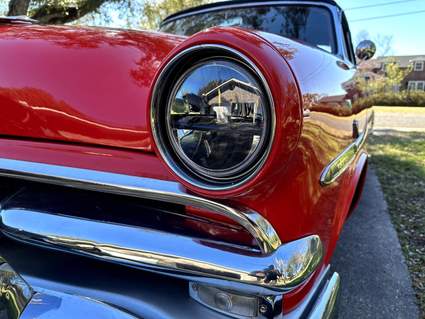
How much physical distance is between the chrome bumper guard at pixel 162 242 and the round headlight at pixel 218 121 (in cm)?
9

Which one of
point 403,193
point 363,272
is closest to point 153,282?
point 363,272

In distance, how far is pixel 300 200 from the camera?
1.09 metres

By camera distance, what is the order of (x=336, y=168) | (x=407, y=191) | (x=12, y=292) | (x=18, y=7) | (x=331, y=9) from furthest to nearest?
(x=18, y=7)
(x=407, y=191)
(x=331, y=9)
(x=336, y=168)
(x=12, y=292)

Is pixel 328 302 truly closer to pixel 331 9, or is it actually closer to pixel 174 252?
pixel 174 252

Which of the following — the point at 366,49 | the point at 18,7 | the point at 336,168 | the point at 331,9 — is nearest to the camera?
the point at 336,168

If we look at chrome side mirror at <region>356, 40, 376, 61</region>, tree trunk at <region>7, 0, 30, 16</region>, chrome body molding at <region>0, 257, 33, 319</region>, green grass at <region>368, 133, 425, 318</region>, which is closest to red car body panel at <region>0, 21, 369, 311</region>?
chrome body molding at <region>0, 257, 33, 319</region>

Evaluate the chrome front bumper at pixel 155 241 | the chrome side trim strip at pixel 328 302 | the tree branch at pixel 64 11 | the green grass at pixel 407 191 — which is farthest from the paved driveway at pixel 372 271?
the tree branch at pixel 64 11

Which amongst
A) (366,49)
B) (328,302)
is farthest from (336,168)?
(366,49)

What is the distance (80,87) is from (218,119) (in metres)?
0.50

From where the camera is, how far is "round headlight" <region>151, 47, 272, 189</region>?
0.97m

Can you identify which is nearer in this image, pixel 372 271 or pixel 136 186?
pixel 136 186

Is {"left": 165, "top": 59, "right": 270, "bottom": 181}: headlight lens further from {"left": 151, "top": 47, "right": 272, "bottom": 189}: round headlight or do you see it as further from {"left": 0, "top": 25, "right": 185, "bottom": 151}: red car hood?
{"left": 0, "top": 25, "right": 185, "bottom": 151}: red car hood

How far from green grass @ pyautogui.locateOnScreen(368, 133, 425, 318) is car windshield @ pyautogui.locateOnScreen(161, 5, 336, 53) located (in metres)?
1.42

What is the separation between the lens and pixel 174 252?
1.04 m
